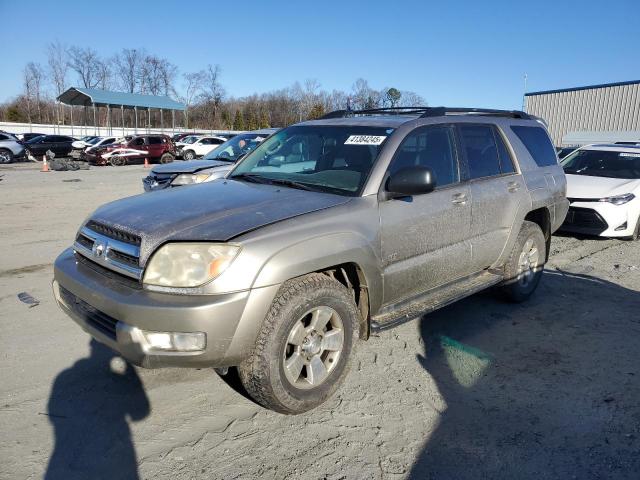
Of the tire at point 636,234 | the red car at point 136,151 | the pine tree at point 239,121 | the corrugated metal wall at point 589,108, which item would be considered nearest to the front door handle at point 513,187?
the tire at point 636,234

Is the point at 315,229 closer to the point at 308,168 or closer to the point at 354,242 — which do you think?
the point at 354,242

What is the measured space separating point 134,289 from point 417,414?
1914mm

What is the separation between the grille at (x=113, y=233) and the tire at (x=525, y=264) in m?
3.51

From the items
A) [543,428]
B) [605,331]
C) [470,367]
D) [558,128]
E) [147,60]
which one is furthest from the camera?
[147,60]

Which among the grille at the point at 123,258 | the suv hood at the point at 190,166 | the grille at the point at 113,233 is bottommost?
the grille at the point at 123,258

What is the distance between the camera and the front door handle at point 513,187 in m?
4.67

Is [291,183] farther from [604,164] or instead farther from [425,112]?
[604,164]

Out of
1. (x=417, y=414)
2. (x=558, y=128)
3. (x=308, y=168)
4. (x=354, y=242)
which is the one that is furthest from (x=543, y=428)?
(x=558, y=128)

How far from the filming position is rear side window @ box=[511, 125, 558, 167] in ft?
17.0

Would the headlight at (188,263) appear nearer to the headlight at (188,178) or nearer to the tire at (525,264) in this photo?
the tire at (525,264)

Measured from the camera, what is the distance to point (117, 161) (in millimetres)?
28000

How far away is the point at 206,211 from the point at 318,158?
4.27 ft

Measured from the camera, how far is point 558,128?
32844mm

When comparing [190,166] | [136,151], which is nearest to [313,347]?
[190,166]
